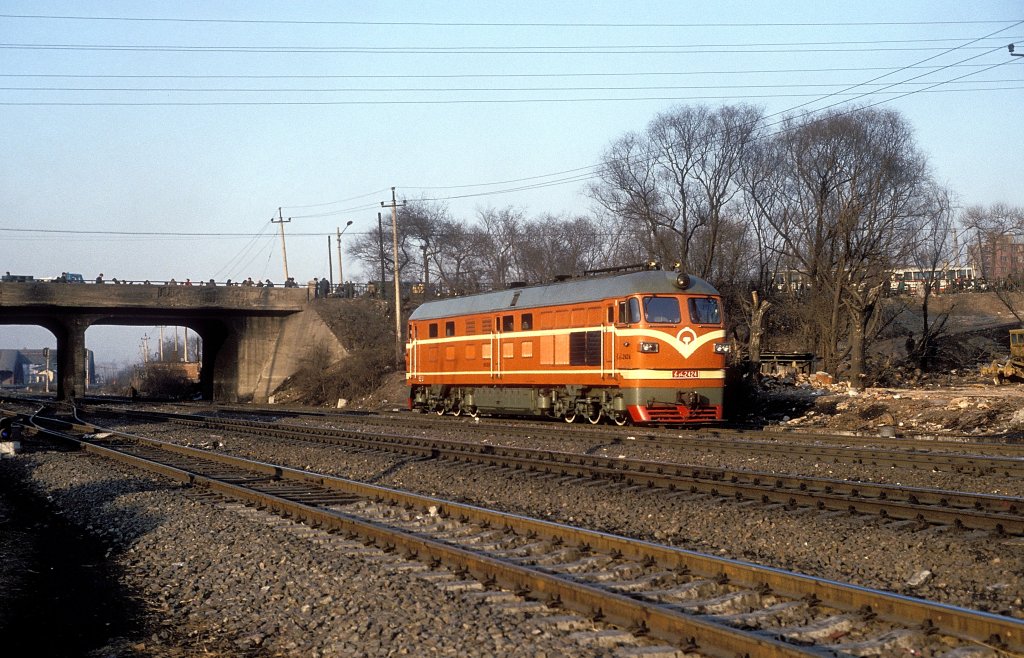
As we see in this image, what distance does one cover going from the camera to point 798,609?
20.4 feet

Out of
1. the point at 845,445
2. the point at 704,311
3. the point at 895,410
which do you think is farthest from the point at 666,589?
the point at 895,410

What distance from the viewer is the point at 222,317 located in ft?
176

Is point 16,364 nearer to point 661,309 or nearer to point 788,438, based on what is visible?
point 661,309

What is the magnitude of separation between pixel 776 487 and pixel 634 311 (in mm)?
8650

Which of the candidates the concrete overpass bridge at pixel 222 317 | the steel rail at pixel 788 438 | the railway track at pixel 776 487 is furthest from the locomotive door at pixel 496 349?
the concrete overpass bridge at pixel 222 317

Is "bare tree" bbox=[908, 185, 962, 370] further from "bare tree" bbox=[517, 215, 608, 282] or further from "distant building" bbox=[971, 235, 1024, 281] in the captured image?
"bare tree" bbox=[517, 215, 608, 282]

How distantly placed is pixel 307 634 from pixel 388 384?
121ft

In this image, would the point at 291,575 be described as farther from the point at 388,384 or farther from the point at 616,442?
the point at 388,384

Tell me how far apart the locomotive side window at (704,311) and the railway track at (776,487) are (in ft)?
20.4

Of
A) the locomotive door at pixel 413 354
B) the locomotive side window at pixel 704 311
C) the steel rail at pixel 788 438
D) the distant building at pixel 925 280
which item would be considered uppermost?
the distant building at pixel 925 280

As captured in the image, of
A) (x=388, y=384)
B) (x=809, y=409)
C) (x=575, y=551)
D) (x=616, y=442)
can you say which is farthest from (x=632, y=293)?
(x=388, y=384)

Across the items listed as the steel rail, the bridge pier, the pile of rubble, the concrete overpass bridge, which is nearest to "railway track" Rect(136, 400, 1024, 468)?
the steel rail

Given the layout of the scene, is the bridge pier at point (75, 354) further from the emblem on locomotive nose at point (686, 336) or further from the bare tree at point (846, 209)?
the emblem on locomotive nose at point (686, 336)

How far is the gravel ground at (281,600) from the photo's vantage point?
5965 mm
